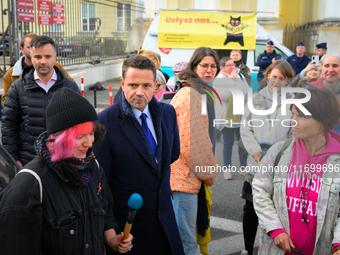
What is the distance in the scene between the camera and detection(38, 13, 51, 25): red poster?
11727 millimetres

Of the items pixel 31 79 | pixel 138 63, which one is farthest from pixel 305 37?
pixel 138 63

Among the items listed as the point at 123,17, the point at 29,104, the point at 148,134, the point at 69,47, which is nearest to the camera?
the point at 148,134

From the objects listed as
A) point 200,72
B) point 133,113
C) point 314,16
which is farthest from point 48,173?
point 314,16

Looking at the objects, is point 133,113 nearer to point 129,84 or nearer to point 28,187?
point 129,84

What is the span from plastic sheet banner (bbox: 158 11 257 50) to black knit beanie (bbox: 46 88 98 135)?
351 inches

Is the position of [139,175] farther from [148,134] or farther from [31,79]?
[31,79]

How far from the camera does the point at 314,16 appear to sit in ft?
72.1

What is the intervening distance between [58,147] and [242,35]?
931 cm

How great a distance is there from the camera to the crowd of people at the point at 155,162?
1.75m

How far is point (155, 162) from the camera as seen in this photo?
2355mm

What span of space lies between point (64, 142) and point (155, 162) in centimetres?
72

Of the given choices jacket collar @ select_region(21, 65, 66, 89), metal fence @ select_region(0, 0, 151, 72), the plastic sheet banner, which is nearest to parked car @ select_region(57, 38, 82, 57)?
metal fence @ select_region(0, 0, 151, 72)

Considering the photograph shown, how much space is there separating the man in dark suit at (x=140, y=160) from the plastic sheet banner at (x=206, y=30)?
8.34 m

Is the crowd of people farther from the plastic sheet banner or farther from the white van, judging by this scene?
the plastic sheet banner
